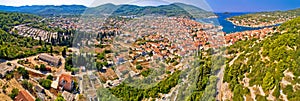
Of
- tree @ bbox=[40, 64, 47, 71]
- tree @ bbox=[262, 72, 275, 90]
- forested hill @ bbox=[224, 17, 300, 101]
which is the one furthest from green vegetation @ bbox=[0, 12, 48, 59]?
tree @ bbox=[262, 72, 275, 90]

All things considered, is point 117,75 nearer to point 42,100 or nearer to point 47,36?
point 42,100

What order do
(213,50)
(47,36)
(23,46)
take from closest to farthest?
(213,50), (23,46), (47,36)

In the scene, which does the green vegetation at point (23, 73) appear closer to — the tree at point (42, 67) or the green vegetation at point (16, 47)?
the tree at point (42, 67)

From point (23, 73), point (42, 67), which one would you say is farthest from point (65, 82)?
point (42, 67)

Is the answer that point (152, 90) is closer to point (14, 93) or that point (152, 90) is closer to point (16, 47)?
point (14, 93)

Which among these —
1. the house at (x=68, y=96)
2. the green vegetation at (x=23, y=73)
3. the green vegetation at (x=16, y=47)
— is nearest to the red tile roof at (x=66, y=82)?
the house at (x=68, y=96)

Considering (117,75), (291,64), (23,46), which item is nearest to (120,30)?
(117,75)

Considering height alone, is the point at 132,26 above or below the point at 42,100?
above

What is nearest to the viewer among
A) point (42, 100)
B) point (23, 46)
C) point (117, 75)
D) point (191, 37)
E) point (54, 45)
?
point (191, 37)

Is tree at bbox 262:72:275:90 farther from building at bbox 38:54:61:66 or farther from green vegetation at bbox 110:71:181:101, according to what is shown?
building at bbox 38:54:61:66
